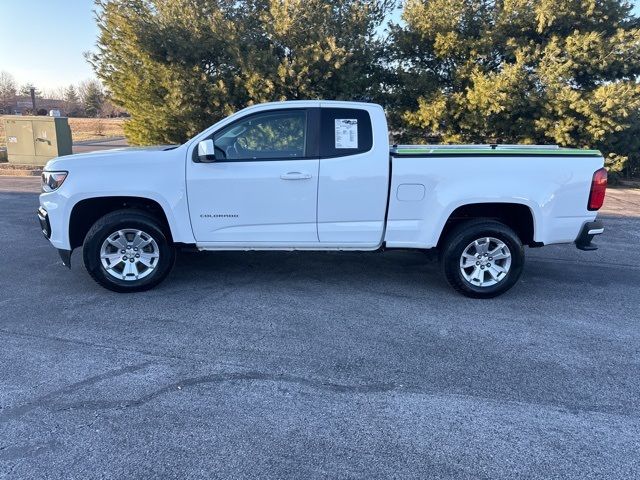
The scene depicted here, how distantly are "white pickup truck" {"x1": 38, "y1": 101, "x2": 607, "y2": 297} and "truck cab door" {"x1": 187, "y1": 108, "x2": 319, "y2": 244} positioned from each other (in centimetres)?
1

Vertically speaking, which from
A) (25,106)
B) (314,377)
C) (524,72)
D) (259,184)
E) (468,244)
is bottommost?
(314,377)

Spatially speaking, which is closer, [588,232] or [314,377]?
[314,377]

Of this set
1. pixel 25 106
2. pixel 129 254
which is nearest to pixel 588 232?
pixel 129 254

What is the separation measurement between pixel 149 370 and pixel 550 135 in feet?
38.4

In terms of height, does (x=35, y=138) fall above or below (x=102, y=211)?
above

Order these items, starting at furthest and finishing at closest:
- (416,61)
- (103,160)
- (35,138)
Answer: (35,138) < (416,61) < (103,160)

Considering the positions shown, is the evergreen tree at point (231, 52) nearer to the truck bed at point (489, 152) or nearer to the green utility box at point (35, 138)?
the green utility box at point (35, 138)

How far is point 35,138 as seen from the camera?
13.7m

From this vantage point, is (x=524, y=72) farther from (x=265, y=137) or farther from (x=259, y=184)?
(x=259, y=184)

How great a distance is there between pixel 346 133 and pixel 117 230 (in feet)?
8.34

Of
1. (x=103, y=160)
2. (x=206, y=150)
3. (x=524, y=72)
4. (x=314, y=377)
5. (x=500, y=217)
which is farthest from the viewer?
(x=524, y=72)

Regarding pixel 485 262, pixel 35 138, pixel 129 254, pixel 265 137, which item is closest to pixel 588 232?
pixel 485 262

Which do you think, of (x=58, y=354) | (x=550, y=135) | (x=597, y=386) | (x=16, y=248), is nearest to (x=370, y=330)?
(x=597, y=386)

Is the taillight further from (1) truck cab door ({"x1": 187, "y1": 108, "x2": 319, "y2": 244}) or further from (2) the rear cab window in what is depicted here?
(1) truck cab door ({"x1": 187, "y1": 108, "x2": 319, "y2": 244})
